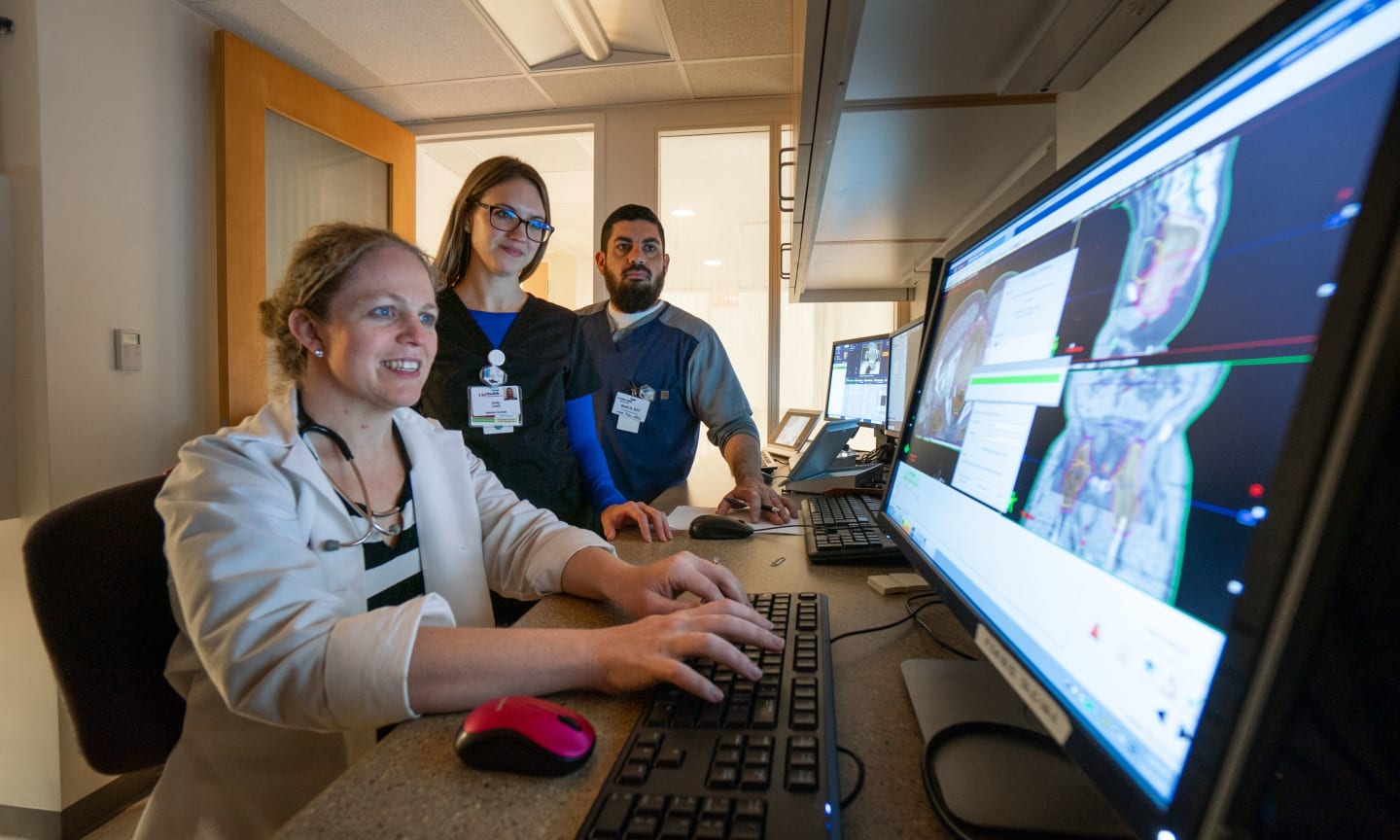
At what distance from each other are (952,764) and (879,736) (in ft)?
0.22

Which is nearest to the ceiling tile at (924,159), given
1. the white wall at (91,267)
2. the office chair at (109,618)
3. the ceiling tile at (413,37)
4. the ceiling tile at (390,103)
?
the office chair at (109,618)

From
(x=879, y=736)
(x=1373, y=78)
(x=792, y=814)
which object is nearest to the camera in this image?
(x=1373, y=78)

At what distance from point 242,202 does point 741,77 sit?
7.11 feet

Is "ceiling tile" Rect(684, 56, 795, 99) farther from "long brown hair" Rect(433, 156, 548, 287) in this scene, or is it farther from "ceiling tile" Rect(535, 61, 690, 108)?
"long brown hair" Rect(433, 156, 548, 287)

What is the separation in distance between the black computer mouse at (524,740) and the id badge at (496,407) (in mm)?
1062

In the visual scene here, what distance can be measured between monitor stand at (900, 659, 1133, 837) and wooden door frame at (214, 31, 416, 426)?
2508 millimetres

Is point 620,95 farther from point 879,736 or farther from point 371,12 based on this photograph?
point 879,736

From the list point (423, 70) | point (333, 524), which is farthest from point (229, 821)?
point (423, 70)

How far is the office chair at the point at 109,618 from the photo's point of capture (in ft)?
2.57

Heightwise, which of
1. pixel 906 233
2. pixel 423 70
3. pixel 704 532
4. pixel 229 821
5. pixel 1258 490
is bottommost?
pixel 229 821

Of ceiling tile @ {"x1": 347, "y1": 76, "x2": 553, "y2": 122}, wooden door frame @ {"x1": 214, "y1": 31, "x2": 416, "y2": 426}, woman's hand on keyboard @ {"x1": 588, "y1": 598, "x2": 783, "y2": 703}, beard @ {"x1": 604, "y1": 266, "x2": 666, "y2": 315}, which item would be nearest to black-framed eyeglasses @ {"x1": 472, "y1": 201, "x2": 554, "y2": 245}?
beard @ {"x1": 604, "y1": 266, "x2": 666, "y2": 315}

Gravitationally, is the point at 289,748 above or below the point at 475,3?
below

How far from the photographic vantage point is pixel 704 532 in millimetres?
1137

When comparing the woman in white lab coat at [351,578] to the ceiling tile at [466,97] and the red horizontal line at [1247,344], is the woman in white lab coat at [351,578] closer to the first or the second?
the red horizontal line at [1247,344]
